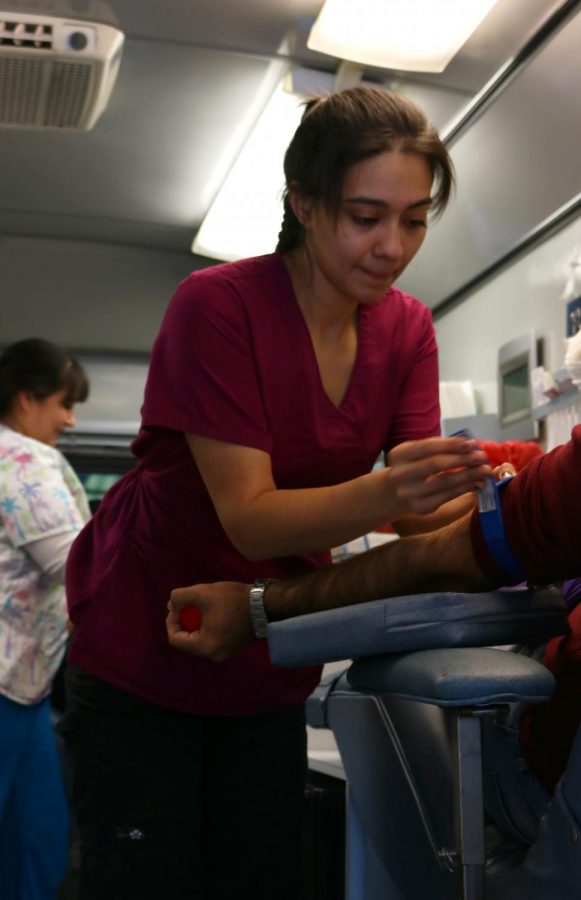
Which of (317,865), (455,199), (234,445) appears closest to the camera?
(234,445)

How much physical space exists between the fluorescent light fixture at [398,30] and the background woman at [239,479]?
1.08 metres

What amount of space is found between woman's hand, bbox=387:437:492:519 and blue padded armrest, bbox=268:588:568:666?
119mm

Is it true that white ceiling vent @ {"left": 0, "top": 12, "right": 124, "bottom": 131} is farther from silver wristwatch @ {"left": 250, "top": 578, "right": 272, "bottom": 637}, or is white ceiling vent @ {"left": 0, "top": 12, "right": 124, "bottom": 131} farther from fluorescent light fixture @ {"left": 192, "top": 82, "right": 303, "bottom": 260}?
silver wristwatch @ {"left": 250, "top": 578, "right": 272, "bottom": 637}

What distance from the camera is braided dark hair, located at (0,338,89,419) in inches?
124

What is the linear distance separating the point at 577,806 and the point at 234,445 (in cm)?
61

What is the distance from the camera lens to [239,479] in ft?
4.88

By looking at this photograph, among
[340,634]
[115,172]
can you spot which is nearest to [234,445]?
[340,634]

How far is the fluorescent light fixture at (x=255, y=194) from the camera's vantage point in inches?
131

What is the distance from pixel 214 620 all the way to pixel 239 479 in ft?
0.57

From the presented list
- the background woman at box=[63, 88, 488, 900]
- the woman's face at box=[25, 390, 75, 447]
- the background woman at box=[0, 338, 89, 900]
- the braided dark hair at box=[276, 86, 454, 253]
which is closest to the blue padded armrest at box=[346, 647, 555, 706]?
the background woman at box=[63, 88, 488, 900]

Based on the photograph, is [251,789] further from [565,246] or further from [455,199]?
[455,199]

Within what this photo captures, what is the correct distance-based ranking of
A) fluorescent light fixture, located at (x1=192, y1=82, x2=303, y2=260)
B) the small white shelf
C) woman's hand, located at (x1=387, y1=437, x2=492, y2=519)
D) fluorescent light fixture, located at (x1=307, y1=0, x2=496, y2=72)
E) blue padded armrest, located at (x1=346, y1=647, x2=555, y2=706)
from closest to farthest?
blue padded armrest, located at (x1=346, y1=647, x2=555, y2=706)
woman's hand, located at (x1=387, y1=437, x2=492, y2=519)
fluorescent light fixture, located at (x1=307, y1=0, x2=496, y2=72)
the small white shelf
fluorescent light fixture, located at (x1=192, y1=82, x2=303, y2=260)

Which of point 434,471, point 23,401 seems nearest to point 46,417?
point 23,401

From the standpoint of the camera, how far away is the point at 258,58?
3045 mm
